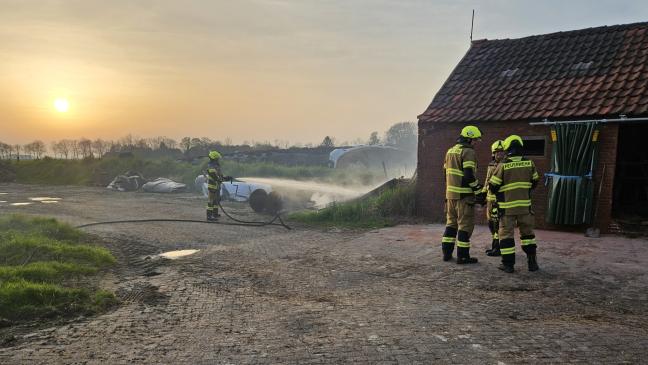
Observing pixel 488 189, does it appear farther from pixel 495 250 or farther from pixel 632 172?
pixel 632 172

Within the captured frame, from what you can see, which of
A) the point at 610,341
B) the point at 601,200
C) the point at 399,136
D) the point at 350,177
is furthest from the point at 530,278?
the point at 399,136

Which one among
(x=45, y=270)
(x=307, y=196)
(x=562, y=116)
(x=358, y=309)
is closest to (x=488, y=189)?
(x=358, y=309)

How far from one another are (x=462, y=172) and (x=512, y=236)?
121cm

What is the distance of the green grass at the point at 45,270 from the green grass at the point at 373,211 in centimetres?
586

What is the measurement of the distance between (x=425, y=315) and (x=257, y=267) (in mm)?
3227

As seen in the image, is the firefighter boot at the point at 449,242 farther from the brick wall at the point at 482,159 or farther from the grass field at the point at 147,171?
the grass field at the point at 147,171

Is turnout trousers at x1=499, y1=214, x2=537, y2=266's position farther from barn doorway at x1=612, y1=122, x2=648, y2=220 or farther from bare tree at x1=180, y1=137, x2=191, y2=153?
bare tree at x1=180, y1=137, x2=191, y2=153

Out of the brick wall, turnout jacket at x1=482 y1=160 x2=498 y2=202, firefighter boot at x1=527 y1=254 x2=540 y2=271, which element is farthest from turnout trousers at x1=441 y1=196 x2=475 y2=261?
the brick wall

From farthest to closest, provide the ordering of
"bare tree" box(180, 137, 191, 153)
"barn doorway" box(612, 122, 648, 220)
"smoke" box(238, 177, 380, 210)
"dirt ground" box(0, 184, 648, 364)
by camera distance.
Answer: "bare tree" box(180, 137, 191, 153), "smoke" box(238, 177, 380, 210), "barn doorway" box(612, 122, 648, 220), "dirt ground" box(0, 184, 648, 364)

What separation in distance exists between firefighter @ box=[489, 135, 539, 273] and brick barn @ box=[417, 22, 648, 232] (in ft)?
12.9

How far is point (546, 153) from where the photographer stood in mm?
10133

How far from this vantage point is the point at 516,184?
6402 mm

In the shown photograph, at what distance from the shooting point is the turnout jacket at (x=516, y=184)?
6.38m

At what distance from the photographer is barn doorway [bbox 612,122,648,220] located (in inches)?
428
